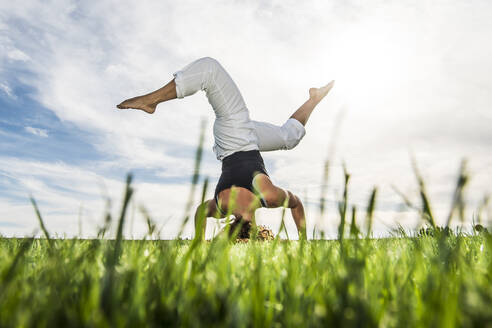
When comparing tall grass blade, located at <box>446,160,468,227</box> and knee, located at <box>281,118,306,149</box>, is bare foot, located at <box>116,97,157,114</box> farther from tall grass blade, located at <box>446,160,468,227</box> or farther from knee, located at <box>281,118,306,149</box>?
tall grass blade, located at <box>446,160,468,227</box>

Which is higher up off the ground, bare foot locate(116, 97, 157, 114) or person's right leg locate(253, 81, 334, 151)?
person's right leg locate(253, 81, 334, 151)

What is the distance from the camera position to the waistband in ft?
15.1

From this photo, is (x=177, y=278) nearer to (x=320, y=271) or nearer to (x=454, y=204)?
(x=320, y=271)

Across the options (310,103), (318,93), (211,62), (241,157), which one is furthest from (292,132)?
(211,62)

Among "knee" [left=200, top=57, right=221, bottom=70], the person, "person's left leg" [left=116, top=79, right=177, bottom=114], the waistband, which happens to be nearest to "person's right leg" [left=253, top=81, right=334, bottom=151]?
the person

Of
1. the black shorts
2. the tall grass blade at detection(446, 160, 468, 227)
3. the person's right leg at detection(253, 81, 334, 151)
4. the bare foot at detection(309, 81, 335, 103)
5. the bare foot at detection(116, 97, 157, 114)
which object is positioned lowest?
the tall grass blade at detection(446, 160, 468, 227)

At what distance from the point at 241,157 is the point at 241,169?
0.18 meters

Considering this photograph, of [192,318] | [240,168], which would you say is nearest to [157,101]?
[240,168]

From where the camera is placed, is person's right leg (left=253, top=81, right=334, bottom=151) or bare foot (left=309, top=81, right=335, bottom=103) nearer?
person's right leg (left=253, top=81, right=334, bottom=151)

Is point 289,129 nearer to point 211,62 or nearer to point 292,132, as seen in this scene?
point 292,132

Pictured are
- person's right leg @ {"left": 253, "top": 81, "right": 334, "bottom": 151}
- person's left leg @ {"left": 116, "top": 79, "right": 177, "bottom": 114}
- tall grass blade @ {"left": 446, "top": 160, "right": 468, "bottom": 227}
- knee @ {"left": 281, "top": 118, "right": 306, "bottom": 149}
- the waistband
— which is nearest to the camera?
tall grass blade @ {"left": 446, "top": 160, "right": 468, "bottom": 227}

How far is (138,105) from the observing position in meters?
4.02

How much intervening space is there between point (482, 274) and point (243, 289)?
0.80 meters

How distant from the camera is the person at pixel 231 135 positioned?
4000 millimetres
